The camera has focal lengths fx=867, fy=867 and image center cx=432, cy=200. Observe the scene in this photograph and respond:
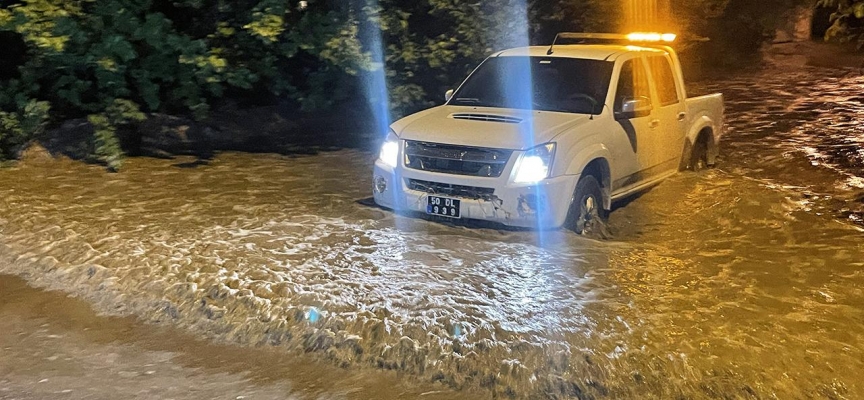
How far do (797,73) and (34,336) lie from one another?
72.1ft

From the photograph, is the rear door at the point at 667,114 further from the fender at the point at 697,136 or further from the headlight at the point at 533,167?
the headlight at the point at 533,167

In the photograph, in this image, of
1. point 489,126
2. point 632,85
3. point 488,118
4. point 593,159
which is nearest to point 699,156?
point 632,85

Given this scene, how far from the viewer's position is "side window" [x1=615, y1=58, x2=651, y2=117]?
8242 mm

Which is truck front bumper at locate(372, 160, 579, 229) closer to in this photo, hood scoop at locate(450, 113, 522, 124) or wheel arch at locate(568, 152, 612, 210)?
wheel arch at locate(568, 152, 612, 210)

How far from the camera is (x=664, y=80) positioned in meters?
9.20

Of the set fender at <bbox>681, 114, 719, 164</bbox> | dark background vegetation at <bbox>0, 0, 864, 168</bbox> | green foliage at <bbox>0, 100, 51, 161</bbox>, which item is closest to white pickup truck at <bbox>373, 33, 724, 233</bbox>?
fender at <bbox>681, 114, 719, 164</bbox>

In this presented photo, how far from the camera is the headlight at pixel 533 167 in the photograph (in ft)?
23.6

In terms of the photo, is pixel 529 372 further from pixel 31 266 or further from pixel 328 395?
pixel 31 266

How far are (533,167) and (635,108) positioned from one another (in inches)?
57.8

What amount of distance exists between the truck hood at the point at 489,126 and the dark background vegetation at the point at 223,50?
3348 millimetres

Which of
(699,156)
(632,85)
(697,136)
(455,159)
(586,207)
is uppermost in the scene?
(632,85)

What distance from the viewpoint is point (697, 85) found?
68.9ft

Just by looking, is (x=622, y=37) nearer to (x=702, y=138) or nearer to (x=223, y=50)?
(x=702, y=138)

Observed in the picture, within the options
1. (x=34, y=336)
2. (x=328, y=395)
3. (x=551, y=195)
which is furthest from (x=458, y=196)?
(x=34, y=336)
